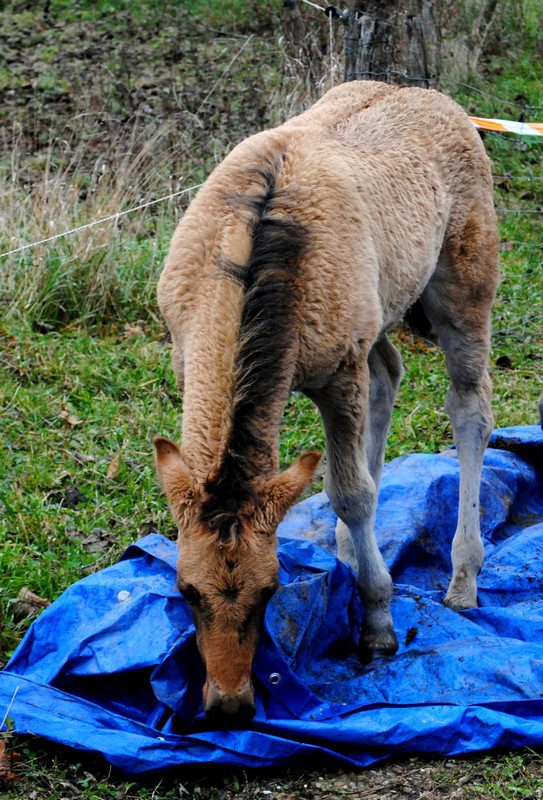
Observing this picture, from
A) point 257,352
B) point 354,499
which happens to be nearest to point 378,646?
point 354,499

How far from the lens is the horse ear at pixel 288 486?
3.68 metres

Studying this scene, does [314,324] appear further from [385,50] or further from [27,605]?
[385,50]

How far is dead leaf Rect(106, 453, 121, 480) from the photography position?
615 cm

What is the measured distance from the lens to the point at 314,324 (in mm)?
4102

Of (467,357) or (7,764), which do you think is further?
(467,357)

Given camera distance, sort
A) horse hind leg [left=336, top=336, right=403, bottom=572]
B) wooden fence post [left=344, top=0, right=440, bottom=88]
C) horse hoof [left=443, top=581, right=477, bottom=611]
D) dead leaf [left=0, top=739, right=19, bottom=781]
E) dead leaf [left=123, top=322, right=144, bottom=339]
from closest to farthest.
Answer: dead leaf [left=0, top=739, right=19, bottom=781] < horse hoof [left=443, top=581, right=477, bottom=611] < horse hind leg [left=336, top=336, right=403, bottom=572] < wooden fence post [left=344, top=0, right=440, bottom=88] < dead leaf [left=123, top=322, right=144, bottom=339]

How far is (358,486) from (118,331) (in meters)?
4.01

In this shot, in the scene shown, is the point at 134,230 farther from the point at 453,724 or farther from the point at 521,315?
the point at 453,724

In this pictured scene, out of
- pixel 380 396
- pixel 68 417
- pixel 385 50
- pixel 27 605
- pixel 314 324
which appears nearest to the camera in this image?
pixel 314 324

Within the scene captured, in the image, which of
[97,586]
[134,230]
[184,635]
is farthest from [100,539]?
[134,230]

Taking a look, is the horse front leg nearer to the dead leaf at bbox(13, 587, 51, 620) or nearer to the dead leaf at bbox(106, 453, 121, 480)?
the dead leaf at bbox(13, 587, 51, 620)

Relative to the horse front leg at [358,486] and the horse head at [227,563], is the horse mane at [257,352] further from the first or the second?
the horse front leg at [358,486]

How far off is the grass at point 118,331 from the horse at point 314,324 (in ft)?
3.22

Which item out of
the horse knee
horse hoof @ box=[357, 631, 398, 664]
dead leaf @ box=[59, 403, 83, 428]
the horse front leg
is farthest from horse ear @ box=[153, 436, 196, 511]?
dead leaf @ box=[59, 403, 83, 428]
